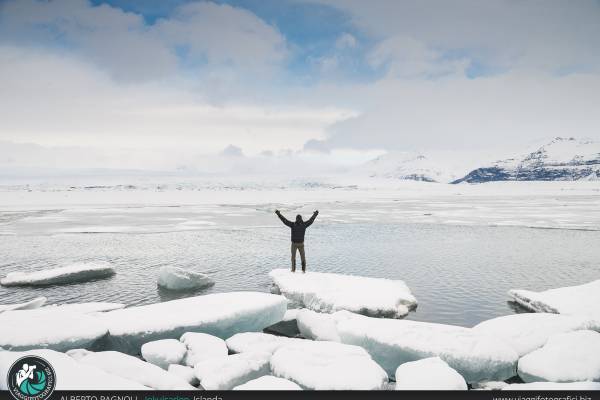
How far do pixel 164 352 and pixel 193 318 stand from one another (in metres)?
1.37

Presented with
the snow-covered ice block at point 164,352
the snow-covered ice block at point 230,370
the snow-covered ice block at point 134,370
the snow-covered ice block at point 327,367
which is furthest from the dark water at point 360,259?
the snow-covered ice block at point 230,370

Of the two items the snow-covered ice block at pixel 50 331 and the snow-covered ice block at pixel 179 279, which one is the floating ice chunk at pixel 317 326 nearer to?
the snow-covered ice block at pixel 50 331

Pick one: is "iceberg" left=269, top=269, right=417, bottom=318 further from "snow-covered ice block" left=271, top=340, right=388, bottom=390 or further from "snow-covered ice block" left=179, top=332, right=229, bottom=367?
"snow-covered ice block" left=179, top=332, right=229, bottom=367

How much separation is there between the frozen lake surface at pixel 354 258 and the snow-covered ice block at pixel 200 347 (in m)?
3.88

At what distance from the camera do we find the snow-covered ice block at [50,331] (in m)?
7.05

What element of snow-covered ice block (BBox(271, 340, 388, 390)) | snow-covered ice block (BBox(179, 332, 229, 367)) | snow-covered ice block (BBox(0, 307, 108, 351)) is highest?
snow-covered ice block (BBox(0, 307, 108, 351))

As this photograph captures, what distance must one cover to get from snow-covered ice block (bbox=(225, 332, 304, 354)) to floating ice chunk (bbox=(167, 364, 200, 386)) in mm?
1107

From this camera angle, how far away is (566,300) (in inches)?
372

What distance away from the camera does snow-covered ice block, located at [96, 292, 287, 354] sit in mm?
7652

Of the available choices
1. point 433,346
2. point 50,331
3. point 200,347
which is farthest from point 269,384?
point 50,331

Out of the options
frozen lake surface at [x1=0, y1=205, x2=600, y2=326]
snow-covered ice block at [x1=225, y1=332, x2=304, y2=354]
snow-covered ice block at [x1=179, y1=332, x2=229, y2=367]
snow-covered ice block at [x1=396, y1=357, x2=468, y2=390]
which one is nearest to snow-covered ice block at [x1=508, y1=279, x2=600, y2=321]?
frozen lake surface at [x1=0, y1=205, x2=600, y2=326]

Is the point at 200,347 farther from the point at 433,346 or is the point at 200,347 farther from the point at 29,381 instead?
the point at 433,346

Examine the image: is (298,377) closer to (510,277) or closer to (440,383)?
(440,383)

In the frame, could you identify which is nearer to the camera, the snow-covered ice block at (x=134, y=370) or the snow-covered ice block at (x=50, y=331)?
the snow-covered ice block at (x=134, y=370)
